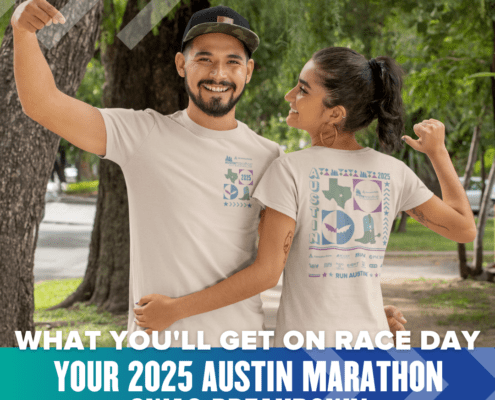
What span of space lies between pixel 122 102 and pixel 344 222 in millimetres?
4957

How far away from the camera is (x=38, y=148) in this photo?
12.2 ft

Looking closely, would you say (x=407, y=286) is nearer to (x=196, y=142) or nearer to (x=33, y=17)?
(x=196, y=142)

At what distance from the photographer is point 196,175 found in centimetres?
207

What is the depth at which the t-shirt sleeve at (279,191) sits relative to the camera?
74.8 inches

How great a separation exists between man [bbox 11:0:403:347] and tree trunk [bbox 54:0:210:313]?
410 centimetres

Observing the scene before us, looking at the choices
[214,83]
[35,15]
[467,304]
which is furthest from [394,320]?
[467,304]

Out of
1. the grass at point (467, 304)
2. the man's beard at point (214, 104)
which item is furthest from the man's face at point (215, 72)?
the grass at point (467, 304)

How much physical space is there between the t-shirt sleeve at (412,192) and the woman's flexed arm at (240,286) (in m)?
0.50

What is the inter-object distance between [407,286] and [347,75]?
8431mm

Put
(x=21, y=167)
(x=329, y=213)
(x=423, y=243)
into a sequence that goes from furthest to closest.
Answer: (x=423, y=243)
(x=21, y=167)
(x=329, y=213)

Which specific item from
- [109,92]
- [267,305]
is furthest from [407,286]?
[109,92]

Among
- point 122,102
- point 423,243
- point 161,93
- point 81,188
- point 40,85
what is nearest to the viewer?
point 40,85

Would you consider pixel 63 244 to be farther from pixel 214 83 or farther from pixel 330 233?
pixel 330 233

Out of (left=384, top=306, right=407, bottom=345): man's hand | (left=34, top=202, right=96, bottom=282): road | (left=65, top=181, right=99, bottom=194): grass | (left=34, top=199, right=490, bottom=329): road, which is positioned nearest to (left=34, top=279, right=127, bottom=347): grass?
(left=34, top=199, right=490, bottom=329): road
